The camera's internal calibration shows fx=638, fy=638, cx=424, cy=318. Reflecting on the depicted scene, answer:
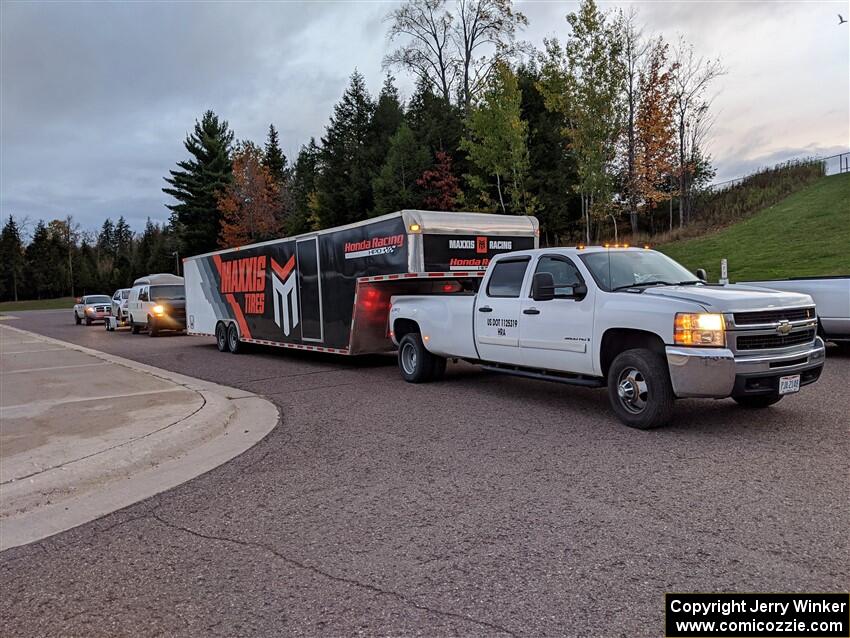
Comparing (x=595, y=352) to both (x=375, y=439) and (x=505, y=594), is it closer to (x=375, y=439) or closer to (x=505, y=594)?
(x=375, y=439)

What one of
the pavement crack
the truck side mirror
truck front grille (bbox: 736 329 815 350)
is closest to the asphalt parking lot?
the pavement crack

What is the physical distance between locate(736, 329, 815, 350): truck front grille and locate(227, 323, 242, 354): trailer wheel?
43.7 feet

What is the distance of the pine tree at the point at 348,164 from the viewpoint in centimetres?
Answer: 4267

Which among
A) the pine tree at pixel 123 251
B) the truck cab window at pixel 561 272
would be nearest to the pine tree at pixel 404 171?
the truck cab window at pixel 561 272

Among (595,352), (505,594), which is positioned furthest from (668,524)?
(595,352)

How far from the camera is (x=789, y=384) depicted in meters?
6.36

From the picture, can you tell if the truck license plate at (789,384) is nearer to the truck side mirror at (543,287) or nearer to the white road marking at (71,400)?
the truck side mirror at (543,287)

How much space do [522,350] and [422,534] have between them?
439 cm

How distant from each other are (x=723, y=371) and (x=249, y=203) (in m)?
52.6

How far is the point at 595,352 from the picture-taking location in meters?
7.18

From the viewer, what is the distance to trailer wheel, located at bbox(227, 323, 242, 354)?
16938 mm

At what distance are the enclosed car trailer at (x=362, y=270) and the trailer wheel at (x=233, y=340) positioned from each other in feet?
3.36

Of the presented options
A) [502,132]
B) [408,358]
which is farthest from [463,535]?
[502,132]

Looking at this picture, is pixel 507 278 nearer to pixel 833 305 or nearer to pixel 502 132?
pixel 833 305
